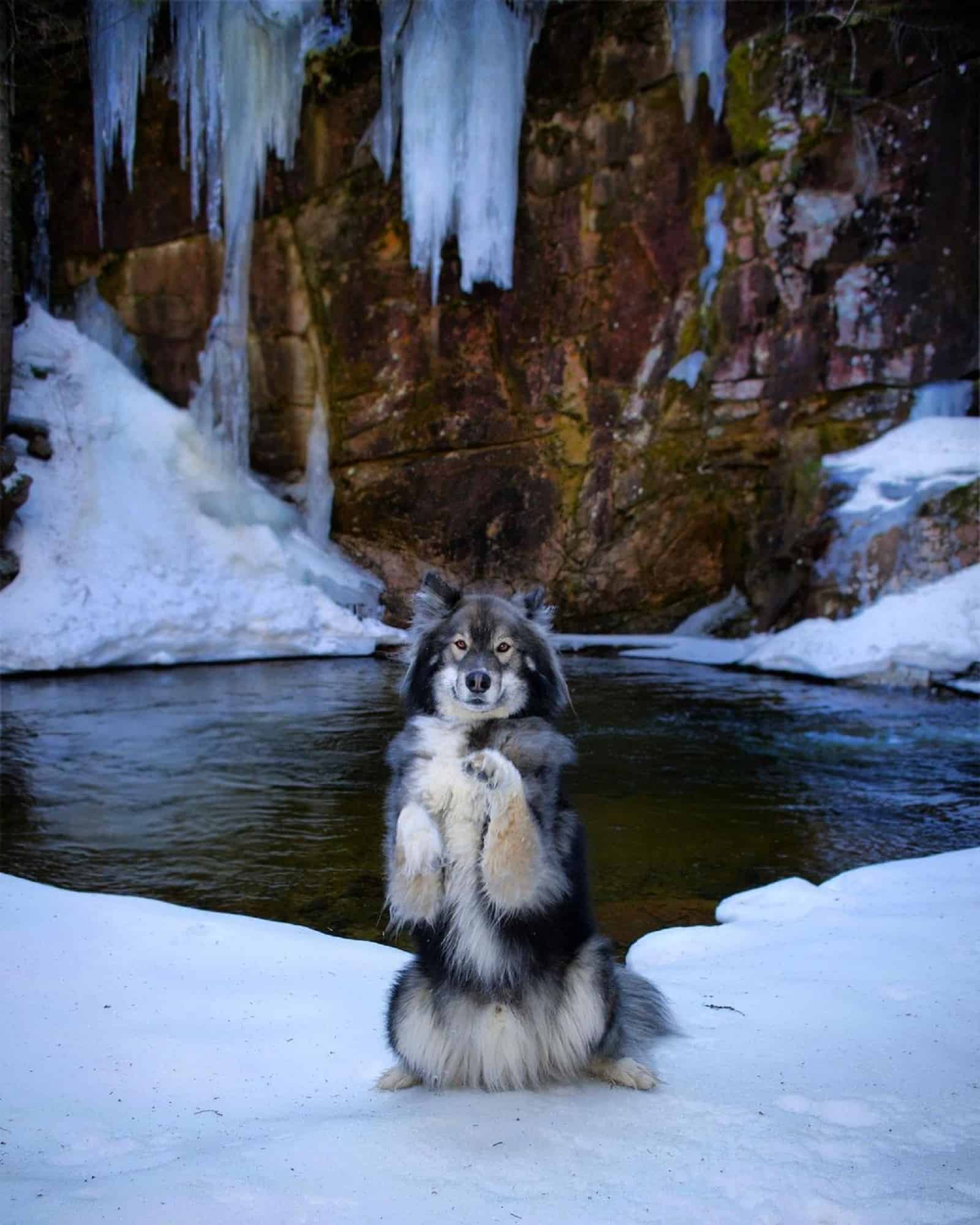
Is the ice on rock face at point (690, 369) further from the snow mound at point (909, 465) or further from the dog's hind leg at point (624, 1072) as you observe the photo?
the dog's hind leg at point (624, 1072)

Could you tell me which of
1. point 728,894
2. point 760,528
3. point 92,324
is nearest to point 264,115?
point 92,324

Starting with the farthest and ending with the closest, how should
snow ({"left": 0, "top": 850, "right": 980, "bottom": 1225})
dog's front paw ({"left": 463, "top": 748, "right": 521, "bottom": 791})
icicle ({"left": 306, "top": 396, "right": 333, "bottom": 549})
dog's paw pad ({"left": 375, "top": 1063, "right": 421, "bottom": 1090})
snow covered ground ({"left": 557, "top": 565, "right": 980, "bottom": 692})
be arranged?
icicle ({"left": 306, "top": 396, "right": 333, "bottom": 549})
snow covered ground ({"left": 557, "top": 565, "right": 980, "bottom": 692})
dog's paw pad ({"left": 375, "top": 1063, "right": 421, "bottom": 1090})
dog's front paw ({"left": 463, "top": 748, "right": 521, "bottom": 791})
snow ({"left": 0, "top": 850, "right": 980, "bottom": 1225})

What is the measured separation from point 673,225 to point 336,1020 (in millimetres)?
14096

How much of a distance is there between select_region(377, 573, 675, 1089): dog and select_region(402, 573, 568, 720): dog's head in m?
0.02

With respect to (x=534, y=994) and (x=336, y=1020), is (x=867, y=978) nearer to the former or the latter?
(x=534, y=994)

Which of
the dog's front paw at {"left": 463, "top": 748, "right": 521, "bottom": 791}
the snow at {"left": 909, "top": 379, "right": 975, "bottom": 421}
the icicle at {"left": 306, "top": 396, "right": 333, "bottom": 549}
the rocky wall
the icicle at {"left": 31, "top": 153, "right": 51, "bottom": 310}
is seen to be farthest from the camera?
the icicle at {"left": 306, "top": 396, "right": 333, "bottom": 549}

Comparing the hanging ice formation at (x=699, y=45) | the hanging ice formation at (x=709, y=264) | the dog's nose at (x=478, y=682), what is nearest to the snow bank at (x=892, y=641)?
the hanging ice formation at (x=709, y=264)

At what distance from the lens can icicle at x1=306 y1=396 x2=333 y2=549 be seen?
53.5 feet

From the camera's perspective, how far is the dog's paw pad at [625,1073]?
2.17 metres

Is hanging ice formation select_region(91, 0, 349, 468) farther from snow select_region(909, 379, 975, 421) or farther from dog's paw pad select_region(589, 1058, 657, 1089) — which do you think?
dog's paw pad select_region(589, 1058, 657, 1089)

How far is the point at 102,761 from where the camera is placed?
696 centimetres

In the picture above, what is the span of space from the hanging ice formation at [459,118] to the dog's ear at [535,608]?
1348 centimetres

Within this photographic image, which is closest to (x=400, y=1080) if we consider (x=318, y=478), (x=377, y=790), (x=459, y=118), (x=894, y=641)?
(x=377, y=790)

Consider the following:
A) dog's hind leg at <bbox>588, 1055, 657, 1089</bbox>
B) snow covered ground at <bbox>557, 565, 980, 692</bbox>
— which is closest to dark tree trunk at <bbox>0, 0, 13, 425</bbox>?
snow covered ground at <bbox>557, 565, 980, 692</bbox>
